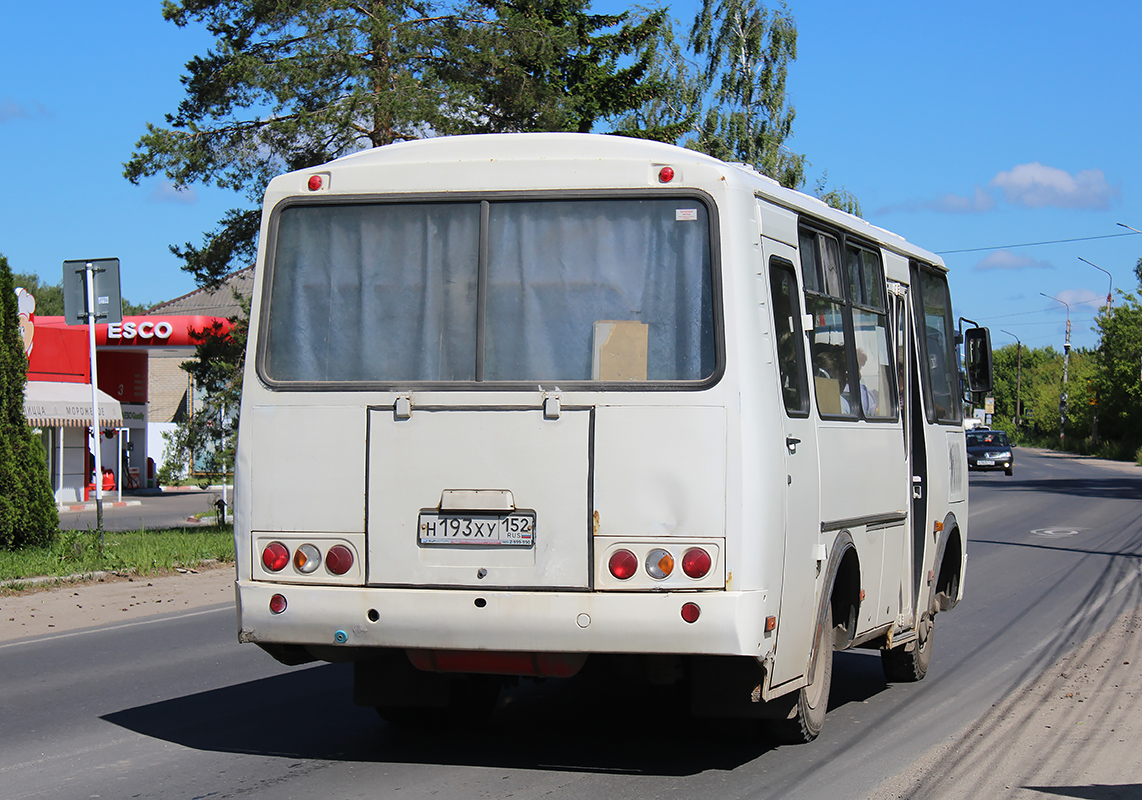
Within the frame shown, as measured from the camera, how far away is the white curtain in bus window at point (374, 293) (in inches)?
258

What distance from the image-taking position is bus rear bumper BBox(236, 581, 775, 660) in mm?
5953

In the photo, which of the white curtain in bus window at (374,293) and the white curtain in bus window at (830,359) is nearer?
the white curtain in bus window at (374,293)

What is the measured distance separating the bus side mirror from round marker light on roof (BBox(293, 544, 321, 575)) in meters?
6.11

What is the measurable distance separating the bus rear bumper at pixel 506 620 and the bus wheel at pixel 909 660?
12.4 ft

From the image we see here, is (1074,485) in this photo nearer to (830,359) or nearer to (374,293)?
(830,359)

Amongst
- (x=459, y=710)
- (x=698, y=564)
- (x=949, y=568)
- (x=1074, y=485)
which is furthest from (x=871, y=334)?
(x=1074, y=485)

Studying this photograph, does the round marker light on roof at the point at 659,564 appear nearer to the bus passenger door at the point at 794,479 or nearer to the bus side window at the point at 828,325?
the bus passenger door at the point at 794,479

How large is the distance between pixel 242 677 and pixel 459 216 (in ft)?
15.2

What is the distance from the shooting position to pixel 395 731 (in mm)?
7734

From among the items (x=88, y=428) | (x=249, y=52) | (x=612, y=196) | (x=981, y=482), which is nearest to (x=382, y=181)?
(x=612, y=196)

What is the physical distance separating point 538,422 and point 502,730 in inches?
95.0

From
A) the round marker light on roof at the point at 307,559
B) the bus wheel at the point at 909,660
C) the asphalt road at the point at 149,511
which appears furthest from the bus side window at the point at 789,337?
the asphalt road at the point at 149,511

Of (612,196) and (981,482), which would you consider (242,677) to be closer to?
(612,196)

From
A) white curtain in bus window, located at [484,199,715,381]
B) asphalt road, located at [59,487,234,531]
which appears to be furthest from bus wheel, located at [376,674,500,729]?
asphalt road, located at [59,487,234,531]
